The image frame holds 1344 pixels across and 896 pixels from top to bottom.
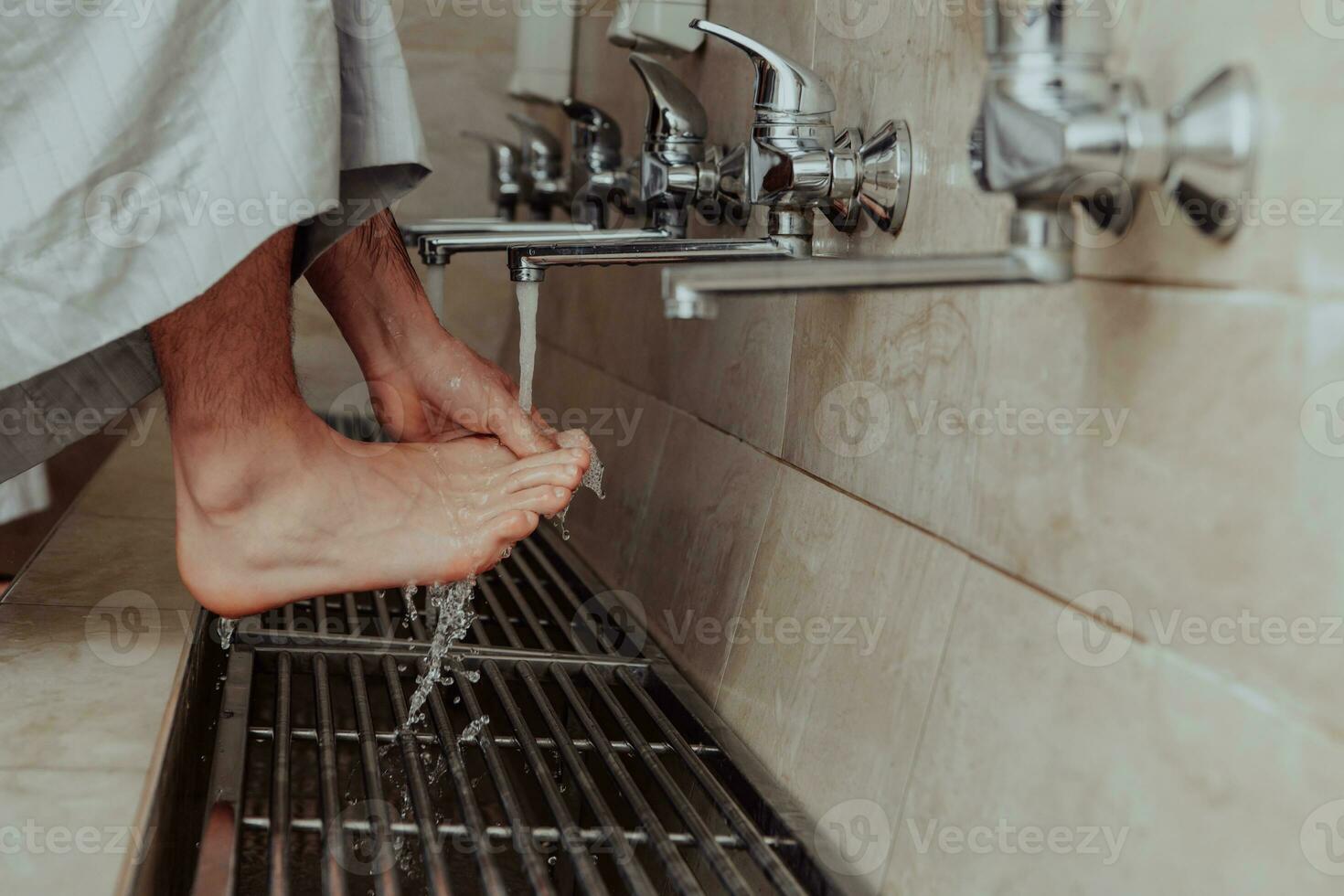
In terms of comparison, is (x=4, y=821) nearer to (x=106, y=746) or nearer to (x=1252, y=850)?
(x=106, y=746)

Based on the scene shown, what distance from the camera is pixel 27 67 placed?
75cm

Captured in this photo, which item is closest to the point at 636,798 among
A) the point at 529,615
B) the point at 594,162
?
the point at 529,615

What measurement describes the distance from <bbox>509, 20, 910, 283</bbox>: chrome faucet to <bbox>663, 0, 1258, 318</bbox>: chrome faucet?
0.27 m

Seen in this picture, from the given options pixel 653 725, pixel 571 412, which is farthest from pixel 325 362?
pixel 653 725

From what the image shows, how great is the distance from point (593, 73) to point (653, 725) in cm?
122

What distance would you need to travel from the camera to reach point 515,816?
74 cm

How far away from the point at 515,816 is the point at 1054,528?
1.15 feet

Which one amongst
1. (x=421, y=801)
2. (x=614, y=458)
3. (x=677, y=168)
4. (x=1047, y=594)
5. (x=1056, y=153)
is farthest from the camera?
(x=614, y=458)

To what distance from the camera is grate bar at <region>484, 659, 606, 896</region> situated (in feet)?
2.23

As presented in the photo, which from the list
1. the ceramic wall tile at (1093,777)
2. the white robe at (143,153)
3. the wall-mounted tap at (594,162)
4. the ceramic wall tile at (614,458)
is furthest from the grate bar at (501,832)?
the wall-mounted tap at (594,162)

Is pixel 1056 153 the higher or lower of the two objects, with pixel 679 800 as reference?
higher

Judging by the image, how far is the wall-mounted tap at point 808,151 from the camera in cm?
87

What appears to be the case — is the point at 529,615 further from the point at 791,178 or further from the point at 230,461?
the point at 791,178

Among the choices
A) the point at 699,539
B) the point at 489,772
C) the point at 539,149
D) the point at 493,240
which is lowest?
the point at 489,772
